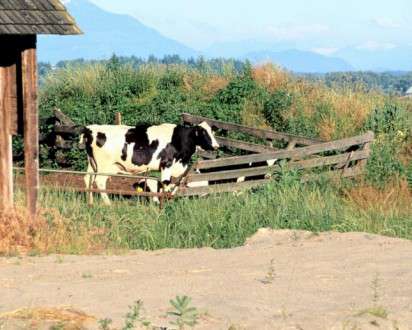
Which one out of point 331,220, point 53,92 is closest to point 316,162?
point 331,220

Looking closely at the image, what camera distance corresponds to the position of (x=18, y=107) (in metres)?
13.0

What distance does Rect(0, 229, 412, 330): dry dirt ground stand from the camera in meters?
7.68

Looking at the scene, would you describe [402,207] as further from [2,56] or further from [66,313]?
[66,313]

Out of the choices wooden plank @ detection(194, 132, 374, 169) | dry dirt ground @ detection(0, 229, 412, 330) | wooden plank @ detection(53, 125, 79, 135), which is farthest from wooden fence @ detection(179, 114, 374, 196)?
wooden plank @ detection(53, 125, 79, 135)

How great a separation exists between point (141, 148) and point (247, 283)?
29.8ft

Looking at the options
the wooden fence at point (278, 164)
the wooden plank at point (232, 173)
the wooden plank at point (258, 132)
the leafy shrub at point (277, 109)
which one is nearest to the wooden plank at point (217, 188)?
the wooden fence at point (278, 164)

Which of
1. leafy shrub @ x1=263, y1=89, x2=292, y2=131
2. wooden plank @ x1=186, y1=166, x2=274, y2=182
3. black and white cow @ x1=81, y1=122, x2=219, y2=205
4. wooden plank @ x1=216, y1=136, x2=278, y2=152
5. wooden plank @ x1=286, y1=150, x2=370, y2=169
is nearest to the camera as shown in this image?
wooden plank @ x1=186, y1=166, x2=274, y2=182

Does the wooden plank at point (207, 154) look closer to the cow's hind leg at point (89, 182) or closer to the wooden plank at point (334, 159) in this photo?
the cow's hind leg at point (89, 182)

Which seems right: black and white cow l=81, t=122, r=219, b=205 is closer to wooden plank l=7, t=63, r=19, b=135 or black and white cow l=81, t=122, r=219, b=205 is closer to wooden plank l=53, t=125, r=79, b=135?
wooden plank l=53, t=125, r=79, b=135

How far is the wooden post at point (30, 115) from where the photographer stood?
1279cm

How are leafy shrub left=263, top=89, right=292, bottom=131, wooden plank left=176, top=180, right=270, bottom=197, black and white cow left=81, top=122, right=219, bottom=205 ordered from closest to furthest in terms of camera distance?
wooden plank left=176, top=180, right=270, bottom=197, black and white cow left=81, top=122, right=219, bottom=205, leafy shrub left=263, top=89, right=292, bottom=131

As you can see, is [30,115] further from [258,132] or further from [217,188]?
[258,132]

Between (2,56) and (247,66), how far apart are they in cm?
1340

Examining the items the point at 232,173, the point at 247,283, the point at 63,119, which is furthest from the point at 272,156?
the point at 247,283
